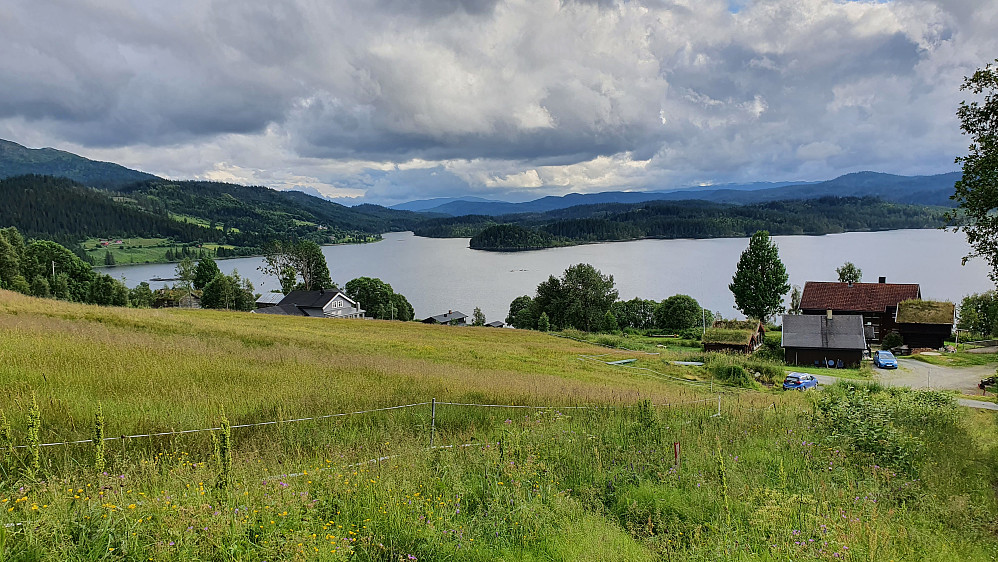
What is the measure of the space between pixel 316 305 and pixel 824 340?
66570 millimetres

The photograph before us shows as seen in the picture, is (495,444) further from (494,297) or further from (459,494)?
(494,297)

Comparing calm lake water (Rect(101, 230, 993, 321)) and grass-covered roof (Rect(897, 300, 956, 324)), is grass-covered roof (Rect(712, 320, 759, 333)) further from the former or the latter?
calm lake water (Rect(101, 230, 993, 321))

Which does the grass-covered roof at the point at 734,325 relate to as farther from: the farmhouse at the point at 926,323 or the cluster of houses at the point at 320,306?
the cluster of houses at the point at 320,306

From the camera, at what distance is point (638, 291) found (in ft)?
388

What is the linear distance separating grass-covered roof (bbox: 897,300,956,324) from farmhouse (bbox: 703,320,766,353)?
17.7m

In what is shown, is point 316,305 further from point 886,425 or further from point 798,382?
point 886,425

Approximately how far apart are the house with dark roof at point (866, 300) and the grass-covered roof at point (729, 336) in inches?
680

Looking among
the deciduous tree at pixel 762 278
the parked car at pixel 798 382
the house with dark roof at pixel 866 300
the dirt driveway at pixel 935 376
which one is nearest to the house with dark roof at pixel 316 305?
Result: the deciduous tree at pixel 762 278

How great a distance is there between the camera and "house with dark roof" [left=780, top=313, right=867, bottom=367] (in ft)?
160

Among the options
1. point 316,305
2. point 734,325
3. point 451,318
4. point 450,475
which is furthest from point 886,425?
point 451,318

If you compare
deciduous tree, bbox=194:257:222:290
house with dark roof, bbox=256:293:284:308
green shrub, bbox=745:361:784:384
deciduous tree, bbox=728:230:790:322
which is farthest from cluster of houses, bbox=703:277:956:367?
deciduous tree, bbox=194:257:222:290

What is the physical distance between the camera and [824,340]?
49.7 meters

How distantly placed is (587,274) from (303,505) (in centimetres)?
7662

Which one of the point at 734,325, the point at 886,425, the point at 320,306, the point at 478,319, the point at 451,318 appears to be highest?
the point at 886,425
